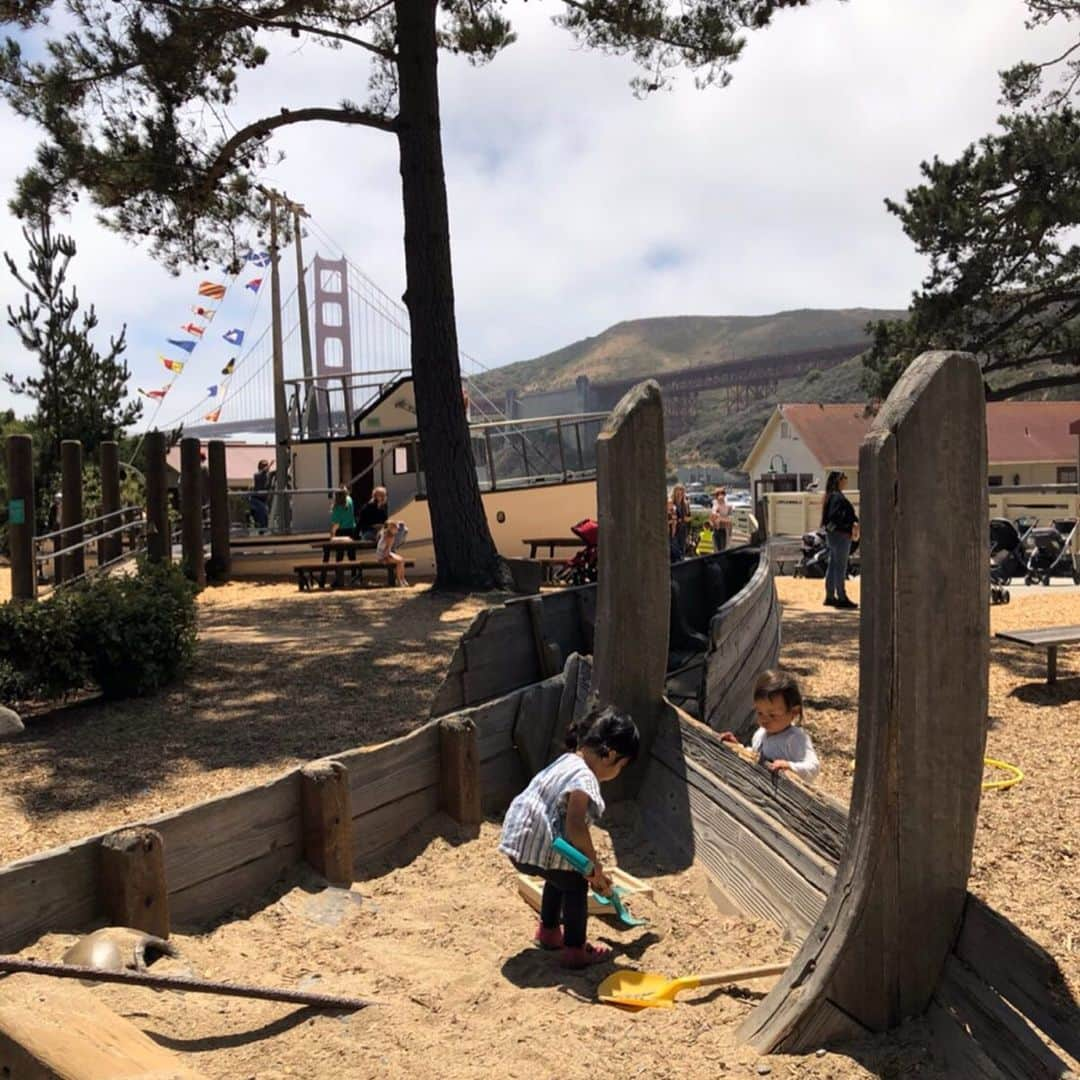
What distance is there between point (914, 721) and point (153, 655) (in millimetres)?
6044

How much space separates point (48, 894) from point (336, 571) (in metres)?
12.5

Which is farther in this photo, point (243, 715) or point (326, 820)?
point (243, 715)

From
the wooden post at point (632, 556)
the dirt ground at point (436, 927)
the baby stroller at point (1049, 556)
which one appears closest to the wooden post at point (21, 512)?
the dirt ground at point (436, 927)

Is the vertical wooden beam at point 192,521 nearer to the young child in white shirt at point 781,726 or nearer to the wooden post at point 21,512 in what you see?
the wooden post at point 21,512

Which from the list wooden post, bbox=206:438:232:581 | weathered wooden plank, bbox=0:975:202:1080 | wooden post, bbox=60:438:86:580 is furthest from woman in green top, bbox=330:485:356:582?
weathered wooden plank, bbox=0:975:202:1080

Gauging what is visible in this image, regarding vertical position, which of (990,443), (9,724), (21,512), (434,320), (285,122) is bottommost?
(9,724)

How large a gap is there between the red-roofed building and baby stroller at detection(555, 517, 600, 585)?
1107 inches

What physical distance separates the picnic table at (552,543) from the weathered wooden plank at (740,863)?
12.3 metres

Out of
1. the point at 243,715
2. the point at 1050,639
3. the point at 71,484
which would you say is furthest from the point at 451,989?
the point at 71,484

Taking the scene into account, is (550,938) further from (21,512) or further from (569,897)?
(21,512)

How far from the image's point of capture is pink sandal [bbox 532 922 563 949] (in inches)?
144

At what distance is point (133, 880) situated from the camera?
3.32 metres

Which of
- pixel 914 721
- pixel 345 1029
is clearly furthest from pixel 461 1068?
pixel 914 721

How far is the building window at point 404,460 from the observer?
1978cm
